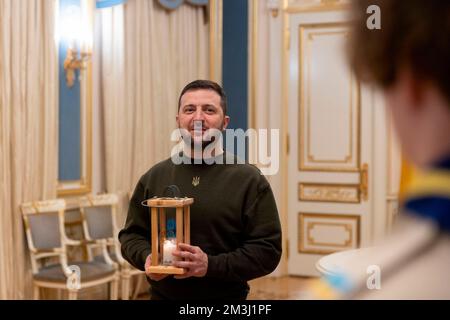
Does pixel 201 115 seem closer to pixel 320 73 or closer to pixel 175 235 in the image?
pixel 175 235

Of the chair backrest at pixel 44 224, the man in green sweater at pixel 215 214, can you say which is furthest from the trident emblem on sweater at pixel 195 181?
the chair backrest at pixel 44 224

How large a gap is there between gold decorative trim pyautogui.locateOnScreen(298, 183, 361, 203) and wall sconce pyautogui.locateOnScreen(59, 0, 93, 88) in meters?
2.22

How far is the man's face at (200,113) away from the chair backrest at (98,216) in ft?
8.32

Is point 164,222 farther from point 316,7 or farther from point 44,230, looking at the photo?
point 316,7

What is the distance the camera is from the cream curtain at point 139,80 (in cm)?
443

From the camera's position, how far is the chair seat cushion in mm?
3480

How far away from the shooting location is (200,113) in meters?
1.61

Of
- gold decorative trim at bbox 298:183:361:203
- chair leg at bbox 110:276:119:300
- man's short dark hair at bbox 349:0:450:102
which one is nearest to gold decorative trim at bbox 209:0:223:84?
gold decorative trim at bbox 298:183:361:203

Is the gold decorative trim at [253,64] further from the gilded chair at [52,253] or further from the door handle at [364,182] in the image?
the gilded chair at [52,253]

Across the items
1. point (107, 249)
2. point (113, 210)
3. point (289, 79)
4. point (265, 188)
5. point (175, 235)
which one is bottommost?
point (107, 249)

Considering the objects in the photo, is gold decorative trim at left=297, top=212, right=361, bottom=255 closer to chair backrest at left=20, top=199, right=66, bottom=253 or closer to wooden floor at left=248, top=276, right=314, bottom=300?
wooden floor at left=248, top=276, right=314, bottom=300

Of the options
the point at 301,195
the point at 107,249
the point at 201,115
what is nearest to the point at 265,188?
the point at 201,115

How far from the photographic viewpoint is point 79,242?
3.77m

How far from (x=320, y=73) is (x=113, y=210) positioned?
2.21m
